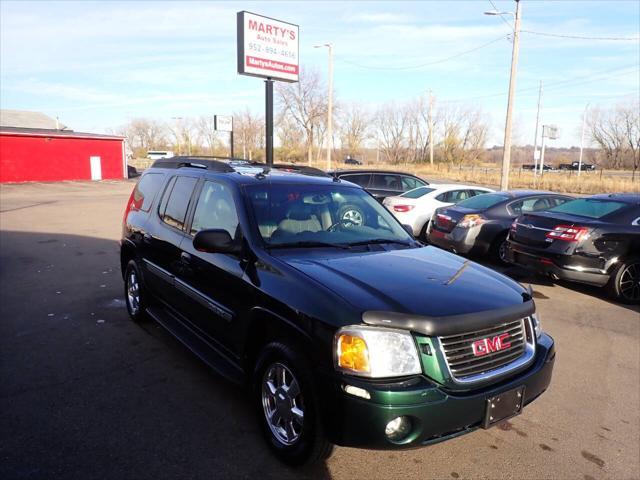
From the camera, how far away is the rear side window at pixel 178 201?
4488 mm

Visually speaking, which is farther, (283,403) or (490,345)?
(283,403)

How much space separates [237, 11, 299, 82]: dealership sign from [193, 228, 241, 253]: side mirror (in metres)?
14.8

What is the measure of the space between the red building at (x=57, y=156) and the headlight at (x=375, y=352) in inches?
1404

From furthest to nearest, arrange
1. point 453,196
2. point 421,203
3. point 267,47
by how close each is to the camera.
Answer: point 267,47
point 453,196
point 421,203

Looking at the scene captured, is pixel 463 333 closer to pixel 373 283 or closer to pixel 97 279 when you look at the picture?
pixel 373 283

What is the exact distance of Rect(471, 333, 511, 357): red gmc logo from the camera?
2.74 metres

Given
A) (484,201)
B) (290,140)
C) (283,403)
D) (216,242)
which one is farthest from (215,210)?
(290,140)

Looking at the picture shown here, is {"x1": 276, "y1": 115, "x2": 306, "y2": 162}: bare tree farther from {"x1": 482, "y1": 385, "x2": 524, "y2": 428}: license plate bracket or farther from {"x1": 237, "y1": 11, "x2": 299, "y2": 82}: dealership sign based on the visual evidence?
{"x1": 482, "y1": 385, "x2": 524, "y2": 428}: license plate bracket

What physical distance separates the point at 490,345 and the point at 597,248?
16.1 ft

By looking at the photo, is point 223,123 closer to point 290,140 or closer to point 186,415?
point 290,140

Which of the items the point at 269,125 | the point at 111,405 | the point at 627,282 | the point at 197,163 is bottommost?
the point at 111,405

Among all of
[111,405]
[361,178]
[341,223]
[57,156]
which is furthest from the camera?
[57,156]

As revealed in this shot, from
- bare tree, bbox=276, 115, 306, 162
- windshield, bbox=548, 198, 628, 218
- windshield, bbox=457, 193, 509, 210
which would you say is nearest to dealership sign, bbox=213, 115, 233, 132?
bare tree, bbox=276, 115, 306, 162

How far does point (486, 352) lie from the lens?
2.78m
